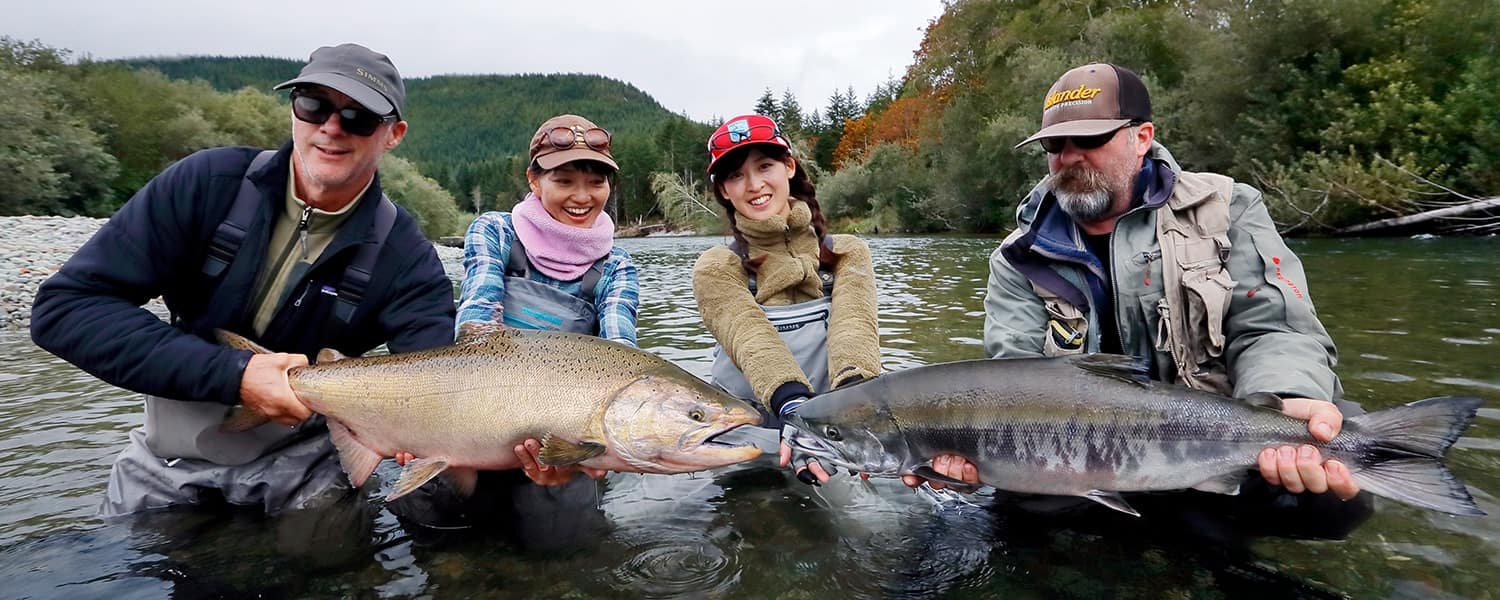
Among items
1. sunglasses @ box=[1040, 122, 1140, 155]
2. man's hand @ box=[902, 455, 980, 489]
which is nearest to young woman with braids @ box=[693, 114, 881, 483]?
man's hand @ box=[902, 455, 980, 489]

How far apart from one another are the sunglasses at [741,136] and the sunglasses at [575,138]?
0.73m

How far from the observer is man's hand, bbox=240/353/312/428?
2.88 metres

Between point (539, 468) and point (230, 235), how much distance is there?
1.59 m

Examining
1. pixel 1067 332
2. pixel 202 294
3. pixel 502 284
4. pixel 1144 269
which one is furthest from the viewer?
pixel 502 284

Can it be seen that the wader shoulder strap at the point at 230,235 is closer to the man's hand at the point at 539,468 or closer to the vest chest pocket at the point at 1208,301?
the man's hand at the point at 539,468

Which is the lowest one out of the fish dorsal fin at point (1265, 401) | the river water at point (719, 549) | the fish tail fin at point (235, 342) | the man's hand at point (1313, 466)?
the river water at point (719, 549)

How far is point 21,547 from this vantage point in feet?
10.9

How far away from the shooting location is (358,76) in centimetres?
324

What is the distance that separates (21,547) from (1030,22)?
45.0 m

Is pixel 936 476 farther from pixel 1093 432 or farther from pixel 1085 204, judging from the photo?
pixel 1085 204

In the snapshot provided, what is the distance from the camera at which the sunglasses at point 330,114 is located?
316 centimetres

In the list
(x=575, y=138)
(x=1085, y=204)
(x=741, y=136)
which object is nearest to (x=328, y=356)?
(x=575, y=138)

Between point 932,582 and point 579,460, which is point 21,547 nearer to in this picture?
point 579,460

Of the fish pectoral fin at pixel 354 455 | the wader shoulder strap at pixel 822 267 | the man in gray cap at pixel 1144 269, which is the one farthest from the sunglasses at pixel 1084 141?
the fish pectoral fin at pixel 354 455
